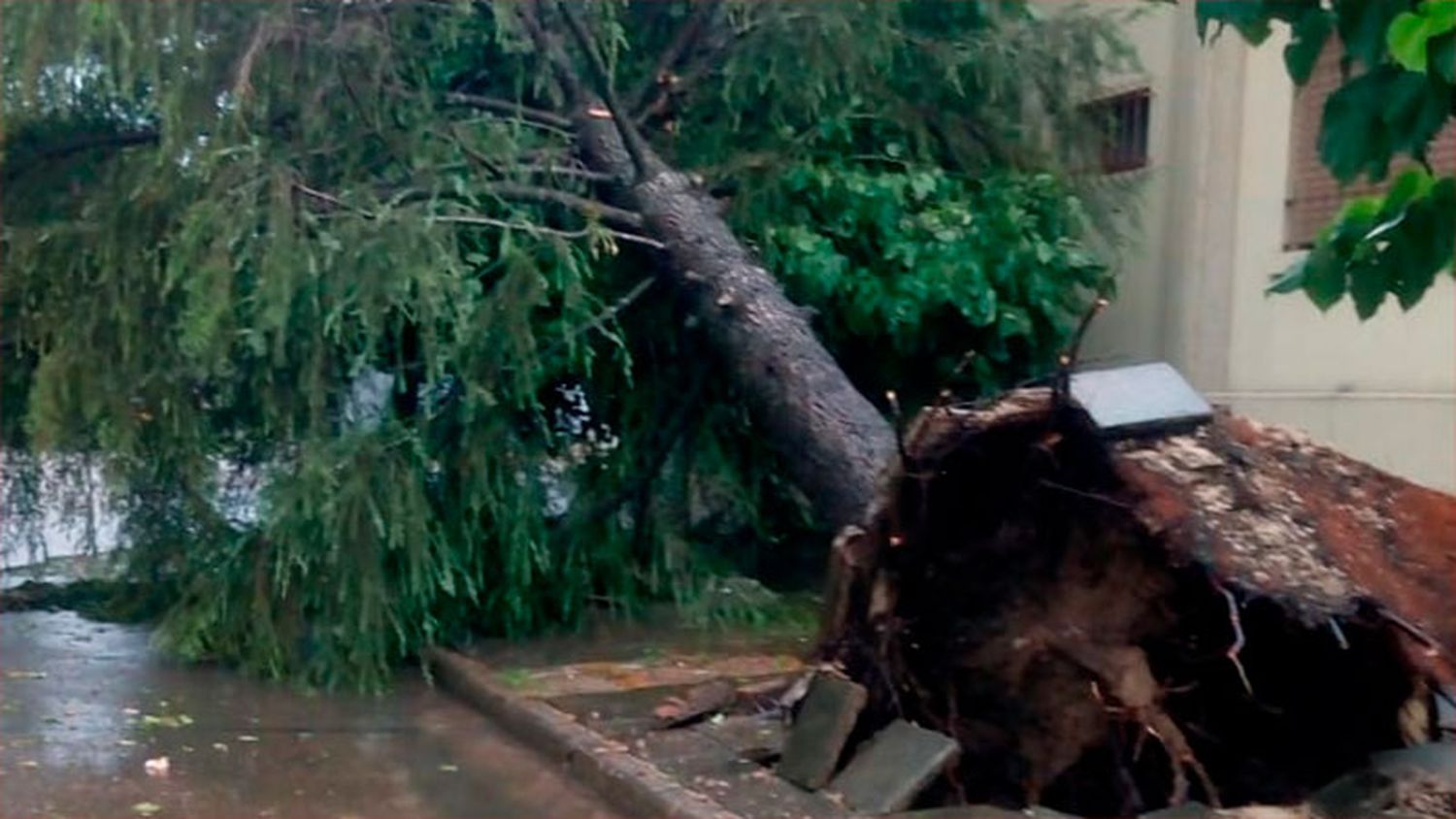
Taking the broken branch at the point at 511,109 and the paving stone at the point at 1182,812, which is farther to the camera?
the broken branch at the point at 511,109

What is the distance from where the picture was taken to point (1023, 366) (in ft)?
40.3

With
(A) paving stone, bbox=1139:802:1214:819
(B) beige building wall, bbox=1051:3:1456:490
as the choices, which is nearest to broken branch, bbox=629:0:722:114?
(B) beige building wall, bbox=1051:3:1456:490

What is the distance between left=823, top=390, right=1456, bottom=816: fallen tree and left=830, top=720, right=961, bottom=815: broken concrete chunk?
17cm

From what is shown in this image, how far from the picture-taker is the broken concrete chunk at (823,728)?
7.34 metres

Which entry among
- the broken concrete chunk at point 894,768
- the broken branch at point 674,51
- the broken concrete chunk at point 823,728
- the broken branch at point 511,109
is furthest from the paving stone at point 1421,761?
the broken branch at point 674,51

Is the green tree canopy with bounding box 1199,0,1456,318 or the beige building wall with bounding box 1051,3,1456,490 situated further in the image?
the beige building wall with bounding box 1051,3,1456,490

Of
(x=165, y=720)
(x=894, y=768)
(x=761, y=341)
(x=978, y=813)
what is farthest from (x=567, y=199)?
(x=978, y=813)

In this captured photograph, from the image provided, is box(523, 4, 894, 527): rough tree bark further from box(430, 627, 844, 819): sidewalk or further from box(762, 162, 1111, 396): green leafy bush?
box(430, 627, 844, 819): sidewalk

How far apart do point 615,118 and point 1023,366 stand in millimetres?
3583

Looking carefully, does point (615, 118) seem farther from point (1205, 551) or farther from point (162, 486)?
point (1205, 551)

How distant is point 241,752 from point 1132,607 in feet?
13.5

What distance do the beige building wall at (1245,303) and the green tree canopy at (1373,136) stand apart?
7.02 metres

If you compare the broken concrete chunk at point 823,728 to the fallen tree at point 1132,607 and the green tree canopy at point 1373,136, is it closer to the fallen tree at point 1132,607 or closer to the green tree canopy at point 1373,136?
the fallen tree at point 1132,607

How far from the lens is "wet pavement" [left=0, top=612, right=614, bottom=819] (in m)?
7.56
